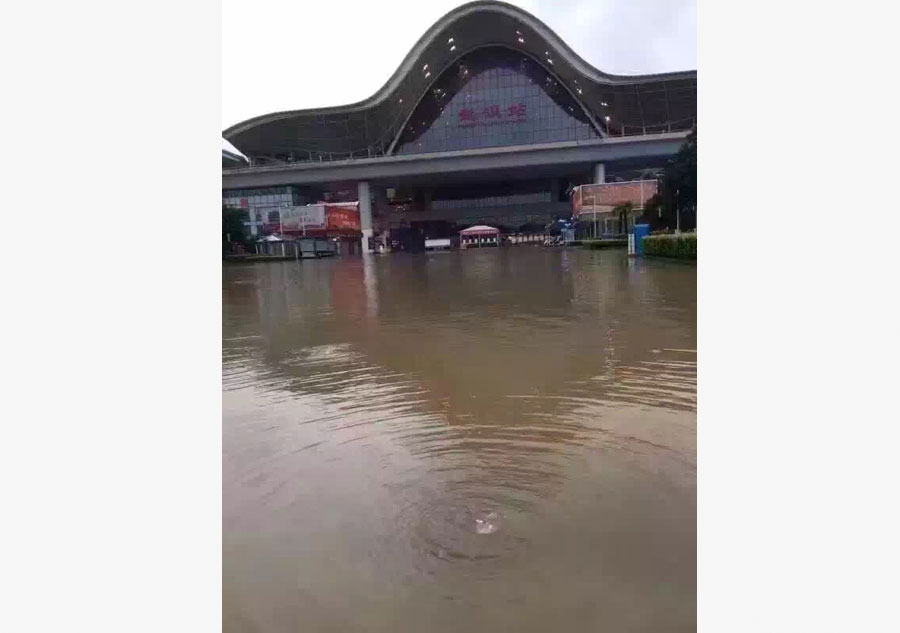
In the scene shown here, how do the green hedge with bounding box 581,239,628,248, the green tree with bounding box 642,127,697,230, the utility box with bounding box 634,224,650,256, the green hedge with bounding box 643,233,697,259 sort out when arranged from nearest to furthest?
the green hedge with bounding box 643,233,697,259 → the utility box with bounding box 634,224,650,256 → the green tree with bounding box 642,127,697,230 → the green hedge with bounding box 581,239,628,248

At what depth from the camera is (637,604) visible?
1863mm

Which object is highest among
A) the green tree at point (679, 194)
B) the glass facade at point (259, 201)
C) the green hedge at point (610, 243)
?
the glass facade at point (259, 201)

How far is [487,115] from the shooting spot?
4869 centimetres

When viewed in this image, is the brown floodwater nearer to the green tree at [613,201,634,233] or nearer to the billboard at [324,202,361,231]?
the green tree at [613,201,634,233]

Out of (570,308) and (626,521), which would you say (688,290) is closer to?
(570,308)

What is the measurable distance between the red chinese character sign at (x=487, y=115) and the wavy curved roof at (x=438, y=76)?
4.59 m

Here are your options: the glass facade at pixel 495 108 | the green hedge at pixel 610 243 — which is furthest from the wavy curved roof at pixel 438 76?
the green hedge at pixel 610 243

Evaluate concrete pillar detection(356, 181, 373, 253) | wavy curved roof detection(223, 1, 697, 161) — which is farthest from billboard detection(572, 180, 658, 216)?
concrete pillar detection(356, 181, 373, 253)

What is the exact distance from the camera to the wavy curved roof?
43156mm

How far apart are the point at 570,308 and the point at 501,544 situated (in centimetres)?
619

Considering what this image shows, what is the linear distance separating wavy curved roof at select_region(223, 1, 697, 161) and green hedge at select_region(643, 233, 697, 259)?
27.3 metres

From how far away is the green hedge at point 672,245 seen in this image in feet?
50.3

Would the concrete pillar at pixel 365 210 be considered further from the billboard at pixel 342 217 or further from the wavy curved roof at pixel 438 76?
the wavy curved roof at pixel 438 76

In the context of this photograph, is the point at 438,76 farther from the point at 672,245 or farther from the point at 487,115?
the point at 672,245
